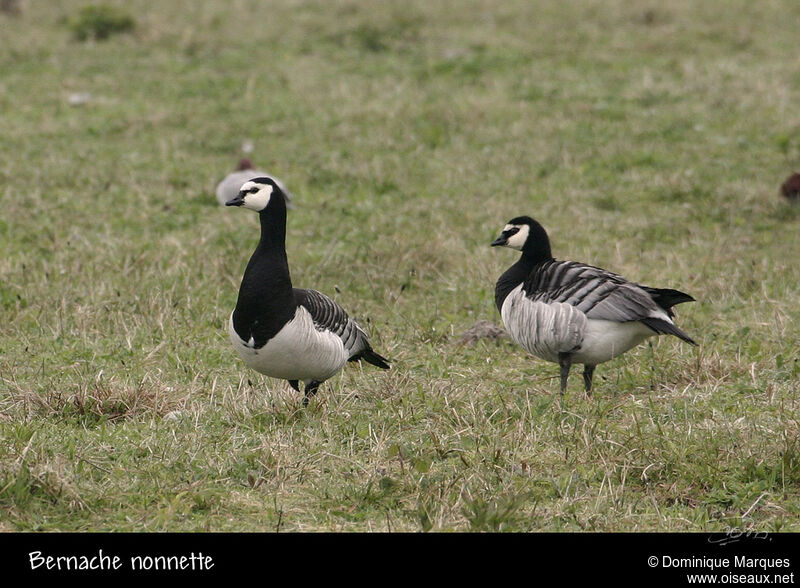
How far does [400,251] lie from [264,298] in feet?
12.8

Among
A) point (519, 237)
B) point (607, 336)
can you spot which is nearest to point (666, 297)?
point (607, 336)

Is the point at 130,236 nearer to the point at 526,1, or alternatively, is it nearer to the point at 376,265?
the point at 376,265

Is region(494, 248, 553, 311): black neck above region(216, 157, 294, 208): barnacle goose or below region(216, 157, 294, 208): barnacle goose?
below

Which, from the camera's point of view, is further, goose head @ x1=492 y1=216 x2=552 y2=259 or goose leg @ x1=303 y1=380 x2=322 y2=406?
goose head @ x1=492 y1=216 x2=552 y2=259

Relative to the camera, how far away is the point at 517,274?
793cm

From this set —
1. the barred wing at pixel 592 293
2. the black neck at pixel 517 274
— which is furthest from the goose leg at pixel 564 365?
the black neck at pixel 517 274

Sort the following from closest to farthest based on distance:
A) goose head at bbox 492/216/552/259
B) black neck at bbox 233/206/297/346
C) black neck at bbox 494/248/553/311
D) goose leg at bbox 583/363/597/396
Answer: black neck at bbox 233/206/297/346, goose leg at bbox 583/363/597/396, black neck at bbox 494/248/553/311, goose head at bbox 492/216/552/259

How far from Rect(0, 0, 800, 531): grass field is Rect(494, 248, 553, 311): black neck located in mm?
601

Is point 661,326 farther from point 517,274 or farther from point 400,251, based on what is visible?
point 400,251

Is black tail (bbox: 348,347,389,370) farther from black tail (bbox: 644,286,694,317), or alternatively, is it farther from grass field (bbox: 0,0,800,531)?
black tail (bbox: 644,286,694,317)

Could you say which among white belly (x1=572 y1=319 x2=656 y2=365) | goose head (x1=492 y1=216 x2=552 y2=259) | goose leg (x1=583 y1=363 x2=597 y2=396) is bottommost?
goose leg (x1=583 y1=363 x2=597 y2=396)

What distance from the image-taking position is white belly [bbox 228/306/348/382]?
651 centimetres

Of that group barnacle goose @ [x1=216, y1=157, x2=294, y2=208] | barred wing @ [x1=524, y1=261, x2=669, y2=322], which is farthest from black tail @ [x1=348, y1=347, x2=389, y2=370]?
barnacle goose @ [x1=216, y1=157, x2=294, y2=208]
